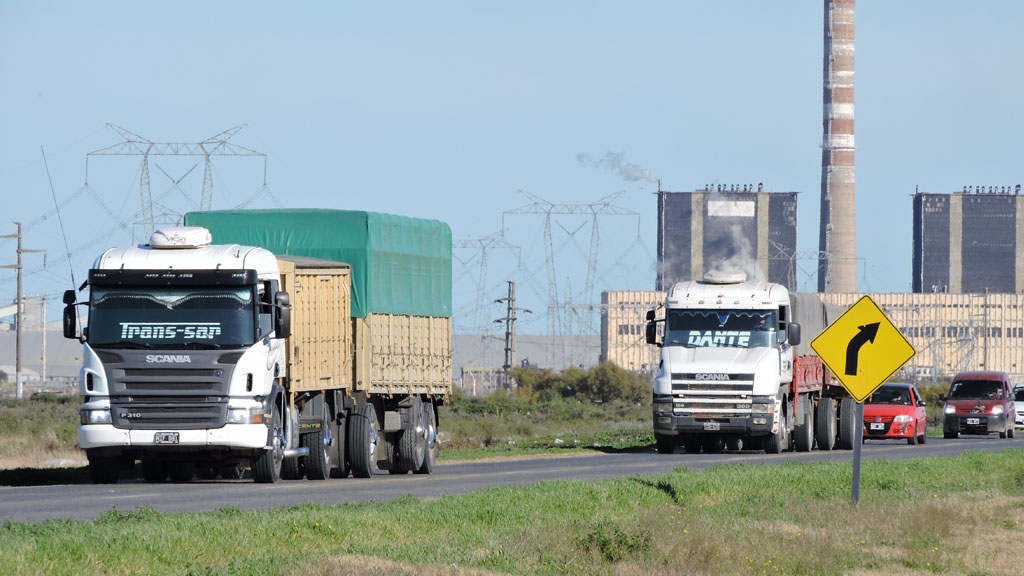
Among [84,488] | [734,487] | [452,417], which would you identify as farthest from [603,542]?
[452,417]

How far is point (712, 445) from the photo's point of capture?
122ft

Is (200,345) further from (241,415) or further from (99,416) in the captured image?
(99,416)

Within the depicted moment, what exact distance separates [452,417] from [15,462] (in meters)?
36.7

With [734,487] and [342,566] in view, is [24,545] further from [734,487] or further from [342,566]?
[734,487]

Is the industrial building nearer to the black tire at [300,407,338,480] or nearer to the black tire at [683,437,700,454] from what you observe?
the black tire at [683,437,700,454]

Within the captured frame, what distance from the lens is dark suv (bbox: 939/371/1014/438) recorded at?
47.9m

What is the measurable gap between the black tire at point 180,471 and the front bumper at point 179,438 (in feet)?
9.81

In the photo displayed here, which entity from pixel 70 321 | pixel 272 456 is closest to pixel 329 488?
pixel 272 456

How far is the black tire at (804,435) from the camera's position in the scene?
3591 centimetres

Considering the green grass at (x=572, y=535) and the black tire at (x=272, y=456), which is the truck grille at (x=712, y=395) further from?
the black tire at (x=272, y=456)

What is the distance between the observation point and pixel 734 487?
21.1m

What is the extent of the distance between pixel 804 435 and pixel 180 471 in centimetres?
1661

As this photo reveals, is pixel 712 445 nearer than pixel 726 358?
No

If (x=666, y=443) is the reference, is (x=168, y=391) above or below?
above
